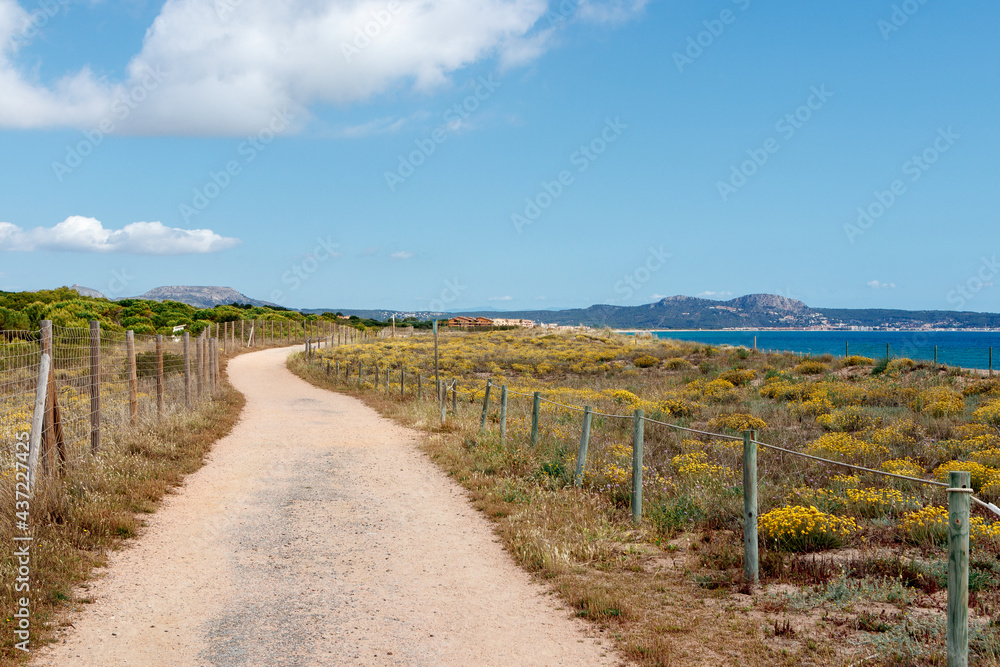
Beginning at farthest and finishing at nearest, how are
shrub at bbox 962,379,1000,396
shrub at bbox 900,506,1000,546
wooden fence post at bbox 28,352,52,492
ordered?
1. shrub at bbox 962,379,1000,396
2. wooden fence post at bbox 28,352,52,492
3. shrub at bbox 900,506,1000,546

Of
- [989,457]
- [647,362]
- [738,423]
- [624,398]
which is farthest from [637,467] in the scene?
[647,362]

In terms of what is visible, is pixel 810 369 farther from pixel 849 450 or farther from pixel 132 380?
pixel 132 380

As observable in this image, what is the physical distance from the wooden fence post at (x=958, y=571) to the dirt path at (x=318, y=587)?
2.15m

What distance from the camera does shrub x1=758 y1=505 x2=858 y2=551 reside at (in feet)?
21.5

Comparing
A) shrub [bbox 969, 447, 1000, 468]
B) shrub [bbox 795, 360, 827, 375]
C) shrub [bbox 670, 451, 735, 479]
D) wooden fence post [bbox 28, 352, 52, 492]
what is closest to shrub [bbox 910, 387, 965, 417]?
shrub [bbox 969, 447, 1000, 468]

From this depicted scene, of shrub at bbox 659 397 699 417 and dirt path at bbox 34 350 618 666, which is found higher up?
shrub at bbox 659 397 699 417

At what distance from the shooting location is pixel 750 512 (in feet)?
20.3

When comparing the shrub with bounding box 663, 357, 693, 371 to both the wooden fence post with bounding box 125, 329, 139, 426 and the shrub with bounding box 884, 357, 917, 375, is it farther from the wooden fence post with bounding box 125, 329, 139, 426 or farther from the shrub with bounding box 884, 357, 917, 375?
the wooden fence post with bounding box 125, 329, 139, 426

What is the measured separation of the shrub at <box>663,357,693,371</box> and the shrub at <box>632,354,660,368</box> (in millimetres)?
945

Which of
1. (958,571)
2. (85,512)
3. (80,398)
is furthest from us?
(80,398)

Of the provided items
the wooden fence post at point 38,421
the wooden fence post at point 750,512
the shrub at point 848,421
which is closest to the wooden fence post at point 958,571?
the wooden fence post at point 750,512

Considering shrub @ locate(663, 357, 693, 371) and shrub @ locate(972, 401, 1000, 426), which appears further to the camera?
shrub @ locate(663, 357, 693, 371)

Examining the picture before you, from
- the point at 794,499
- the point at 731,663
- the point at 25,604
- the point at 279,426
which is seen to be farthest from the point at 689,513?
the point at 279,426

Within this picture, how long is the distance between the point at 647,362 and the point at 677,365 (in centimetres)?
230
